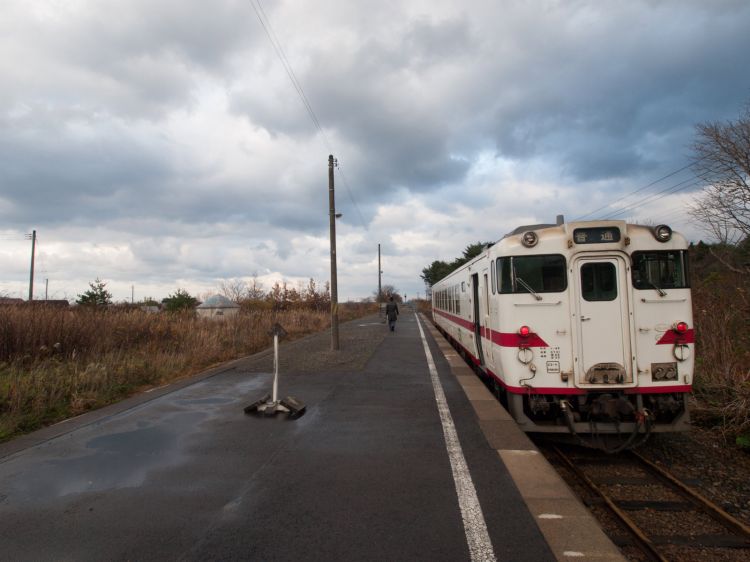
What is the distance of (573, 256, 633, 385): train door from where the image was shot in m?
6.10

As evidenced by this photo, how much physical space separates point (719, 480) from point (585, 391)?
1.83 m

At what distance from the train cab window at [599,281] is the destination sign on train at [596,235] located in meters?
0.30

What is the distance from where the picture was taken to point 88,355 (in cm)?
1208

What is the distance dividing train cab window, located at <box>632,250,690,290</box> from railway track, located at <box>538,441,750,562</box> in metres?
2.27

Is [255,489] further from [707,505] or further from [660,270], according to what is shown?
[660,270]

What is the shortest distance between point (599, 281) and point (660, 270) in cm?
77

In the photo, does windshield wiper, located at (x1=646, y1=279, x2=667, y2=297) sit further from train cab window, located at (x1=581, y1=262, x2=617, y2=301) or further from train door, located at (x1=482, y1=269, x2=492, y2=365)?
train door, located at (x1=482, y1=269, x2=492, y2=365)

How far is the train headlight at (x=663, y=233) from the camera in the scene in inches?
246

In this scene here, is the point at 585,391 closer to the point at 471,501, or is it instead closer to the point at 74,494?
the point at 471,501

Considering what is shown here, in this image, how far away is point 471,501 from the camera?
4.29 meters

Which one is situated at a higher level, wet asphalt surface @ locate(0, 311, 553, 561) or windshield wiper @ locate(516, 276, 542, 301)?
windshield wiper @ locate(516, 276, 542, 301)

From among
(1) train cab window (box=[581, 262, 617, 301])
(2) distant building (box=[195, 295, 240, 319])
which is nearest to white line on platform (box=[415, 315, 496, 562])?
(1) train cab window (box=[581, 262, 617, 301])

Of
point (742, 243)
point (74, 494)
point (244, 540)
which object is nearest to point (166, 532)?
point (244, 540)

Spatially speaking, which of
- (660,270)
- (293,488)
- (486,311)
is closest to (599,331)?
(660,270)
